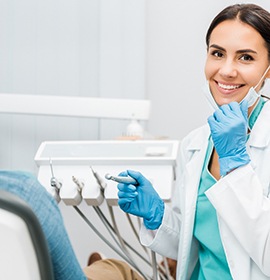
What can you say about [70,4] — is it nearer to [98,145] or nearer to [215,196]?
[98,145]

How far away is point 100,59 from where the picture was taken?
1983 millimetres

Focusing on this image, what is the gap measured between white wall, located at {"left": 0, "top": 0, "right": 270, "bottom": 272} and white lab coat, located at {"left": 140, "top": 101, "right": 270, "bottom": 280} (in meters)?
0.59

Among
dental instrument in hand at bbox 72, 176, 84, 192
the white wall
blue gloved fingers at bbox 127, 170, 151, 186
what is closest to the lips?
blue gloved fingers at bbox 127, 170, 151, 186

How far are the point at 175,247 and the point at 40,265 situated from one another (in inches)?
34.3

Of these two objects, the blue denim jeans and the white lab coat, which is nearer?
the blue denim jeans

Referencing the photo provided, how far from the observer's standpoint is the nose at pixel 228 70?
1312mm

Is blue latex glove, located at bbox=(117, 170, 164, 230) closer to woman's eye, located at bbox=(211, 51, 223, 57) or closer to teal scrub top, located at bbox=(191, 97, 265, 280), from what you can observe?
teal scrub top, located at bbox=(191, 97, 265, 280)

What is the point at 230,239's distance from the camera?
4.08 ft

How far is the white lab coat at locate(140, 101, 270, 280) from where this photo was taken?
1.17 metres

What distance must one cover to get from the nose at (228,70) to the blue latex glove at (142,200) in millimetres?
325

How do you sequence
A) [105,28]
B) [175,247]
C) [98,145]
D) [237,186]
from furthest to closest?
1. [105,28]
2. [98,145]
3. [175,247]
4. [237,186]

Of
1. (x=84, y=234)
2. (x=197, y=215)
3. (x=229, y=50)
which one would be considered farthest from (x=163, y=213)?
(x=84, y=234)

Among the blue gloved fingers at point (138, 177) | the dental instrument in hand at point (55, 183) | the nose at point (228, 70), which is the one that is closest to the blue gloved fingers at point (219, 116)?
the nose at point (228, 70)

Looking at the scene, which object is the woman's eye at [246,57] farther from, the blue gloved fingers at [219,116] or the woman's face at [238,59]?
the blue gloved fingers at [219,116]
